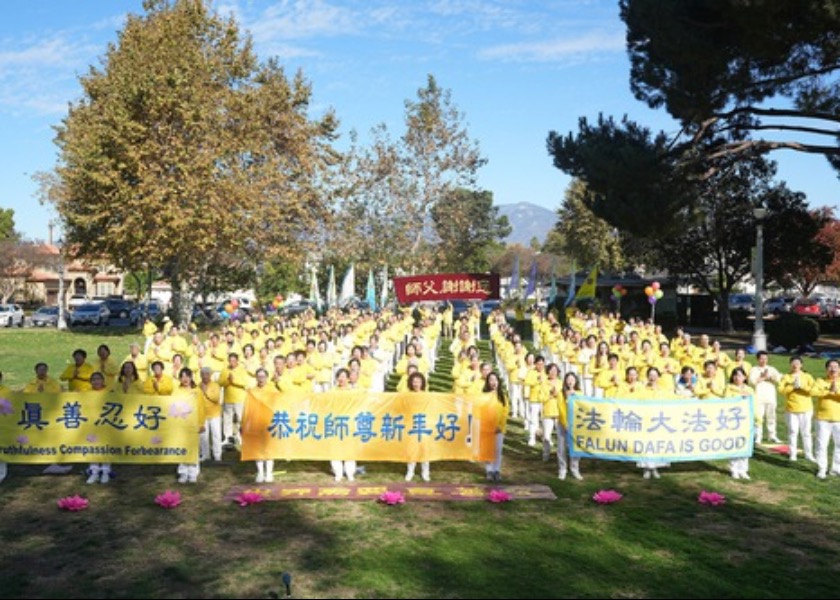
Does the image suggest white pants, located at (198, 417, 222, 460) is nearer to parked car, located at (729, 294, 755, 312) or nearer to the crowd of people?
the crowd of people

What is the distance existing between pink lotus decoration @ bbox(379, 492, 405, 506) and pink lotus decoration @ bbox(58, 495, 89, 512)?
4031 mm

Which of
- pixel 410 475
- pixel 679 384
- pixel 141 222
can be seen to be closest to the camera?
pixel 410 475

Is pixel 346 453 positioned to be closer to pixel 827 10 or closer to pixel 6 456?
pixel 6 456

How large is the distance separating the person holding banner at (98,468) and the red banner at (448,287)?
14.1 m

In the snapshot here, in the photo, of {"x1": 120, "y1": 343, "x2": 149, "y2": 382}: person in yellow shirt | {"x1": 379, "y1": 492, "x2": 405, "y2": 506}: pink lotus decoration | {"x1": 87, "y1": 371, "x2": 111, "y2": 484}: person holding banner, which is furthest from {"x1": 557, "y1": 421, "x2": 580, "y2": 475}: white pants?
{"x1": 120, "y1": 343, "x2": 149, "y2": 382}: person in yellow shirt

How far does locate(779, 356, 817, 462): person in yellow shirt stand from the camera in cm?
1380

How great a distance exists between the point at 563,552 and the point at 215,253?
37269mm

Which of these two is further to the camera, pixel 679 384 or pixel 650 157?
pixel 650 157

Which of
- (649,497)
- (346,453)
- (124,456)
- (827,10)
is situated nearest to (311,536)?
(346,453)

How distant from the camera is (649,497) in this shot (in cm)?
1190

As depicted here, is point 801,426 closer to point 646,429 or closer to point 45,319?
point 646,429

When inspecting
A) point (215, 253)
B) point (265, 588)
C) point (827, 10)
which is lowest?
point (265, 588)

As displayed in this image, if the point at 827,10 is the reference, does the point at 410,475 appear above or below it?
below

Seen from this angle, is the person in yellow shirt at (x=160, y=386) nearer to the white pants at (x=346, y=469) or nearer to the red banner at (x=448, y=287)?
the white pants at (x=346, y=469)
